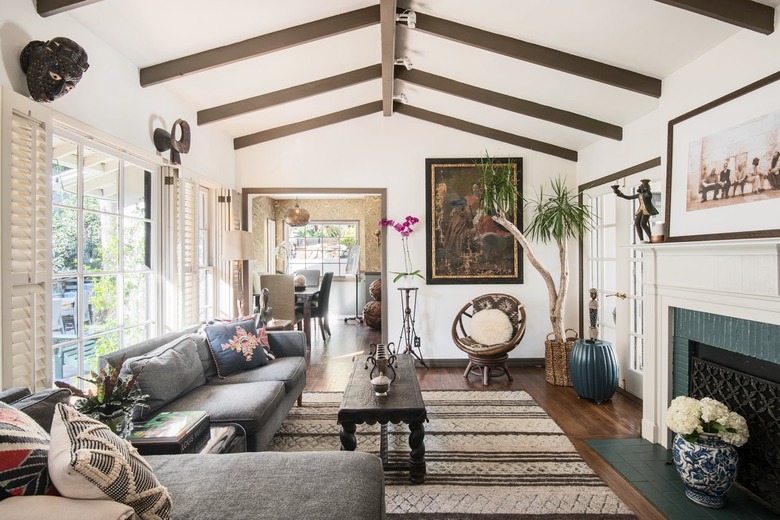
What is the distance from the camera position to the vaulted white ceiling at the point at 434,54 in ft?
8.38

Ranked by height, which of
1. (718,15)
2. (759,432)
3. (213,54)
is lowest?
(759,432)

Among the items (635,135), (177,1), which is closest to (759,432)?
(635,135)

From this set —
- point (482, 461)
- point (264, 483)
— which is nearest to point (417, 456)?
point (482, 461)

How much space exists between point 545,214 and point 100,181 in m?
4.16

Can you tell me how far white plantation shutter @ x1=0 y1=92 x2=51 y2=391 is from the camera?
1.87 m

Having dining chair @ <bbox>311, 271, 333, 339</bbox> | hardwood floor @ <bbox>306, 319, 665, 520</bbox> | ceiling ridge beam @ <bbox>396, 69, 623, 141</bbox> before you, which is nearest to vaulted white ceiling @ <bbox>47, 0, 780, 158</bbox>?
ceiling ridge beam @ <bbox>396, 69, 623, 141</bbox>

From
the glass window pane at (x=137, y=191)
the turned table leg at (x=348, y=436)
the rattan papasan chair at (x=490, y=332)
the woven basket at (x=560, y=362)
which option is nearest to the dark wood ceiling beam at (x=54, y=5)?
the glass window pane at (x=137, y=191)

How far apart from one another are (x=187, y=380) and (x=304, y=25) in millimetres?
2563

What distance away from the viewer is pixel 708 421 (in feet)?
7.41

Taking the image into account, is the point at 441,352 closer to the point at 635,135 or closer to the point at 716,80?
the point at 635,135

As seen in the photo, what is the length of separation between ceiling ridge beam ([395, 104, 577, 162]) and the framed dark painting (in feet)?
0.78

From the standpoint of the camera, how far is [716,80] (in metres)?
2.54

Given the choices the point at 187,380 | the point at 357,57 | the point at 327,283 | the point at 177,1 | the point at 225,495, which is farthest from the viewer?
the point at 327,283

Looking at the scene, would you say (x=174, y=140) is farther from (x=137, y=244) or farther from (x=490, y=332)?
(x=490, y=332)
